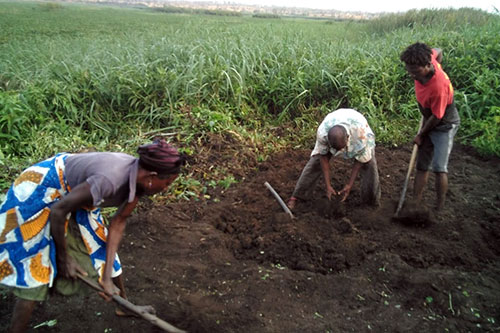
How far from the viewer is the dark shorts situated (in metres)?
3.37

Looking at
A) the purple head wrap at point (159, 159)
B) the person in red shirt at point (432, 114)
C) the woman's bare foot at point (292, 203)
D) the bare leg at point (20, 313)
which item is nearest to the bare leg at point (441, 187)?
the person in red shirt at point (432, 114)

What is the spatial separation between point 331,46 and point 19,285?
19.9ft

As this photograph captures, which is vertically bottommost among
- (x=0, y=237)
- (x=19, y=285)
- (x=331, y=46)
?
(x=19, y=285)

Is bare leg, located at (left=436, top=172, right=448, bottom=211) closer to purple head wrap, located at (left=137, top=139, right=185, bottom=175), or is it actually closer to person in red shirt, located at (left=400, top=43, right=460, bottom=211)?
person in red shirt, located at (left=400, top=43, right=460, bottom=211)

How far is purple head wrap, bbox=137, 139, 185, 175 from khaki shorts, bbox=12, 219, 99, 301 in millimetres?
540

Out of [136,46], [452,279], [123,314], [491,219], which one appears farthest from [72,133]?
[491,219]

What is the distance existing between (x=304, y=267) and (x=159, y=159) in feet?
5.23

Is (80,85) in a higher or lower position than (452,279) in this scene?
higher

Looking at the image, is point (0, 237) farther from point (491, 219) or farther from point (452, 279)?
point (491, 219)

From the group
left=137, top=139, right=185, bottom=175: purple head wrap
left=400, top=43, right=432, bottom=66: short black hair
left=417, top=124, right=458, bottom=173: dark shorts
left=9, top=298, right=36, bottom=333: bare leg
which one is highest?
left=400, top=43, right=432, bottom=66: short black hair

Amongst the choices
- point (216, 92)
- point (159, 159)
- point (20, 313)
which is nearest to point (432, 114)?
point (159, 159)

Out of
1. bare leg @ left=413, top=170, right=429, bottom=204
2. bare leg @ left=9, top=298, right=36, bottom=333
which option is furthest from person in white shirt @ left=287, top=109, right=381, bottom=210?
bare leg @ left=9, top=298, right=36, bottom=333

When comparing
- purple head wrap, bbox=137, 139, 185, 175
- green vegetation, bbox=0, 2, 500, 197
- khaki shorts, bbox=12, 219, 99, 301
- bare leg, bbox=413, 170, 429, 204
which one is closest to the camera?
purple head wrap, bbox=137, 139, 185, 175

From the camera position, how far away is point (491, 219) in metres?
3.52
